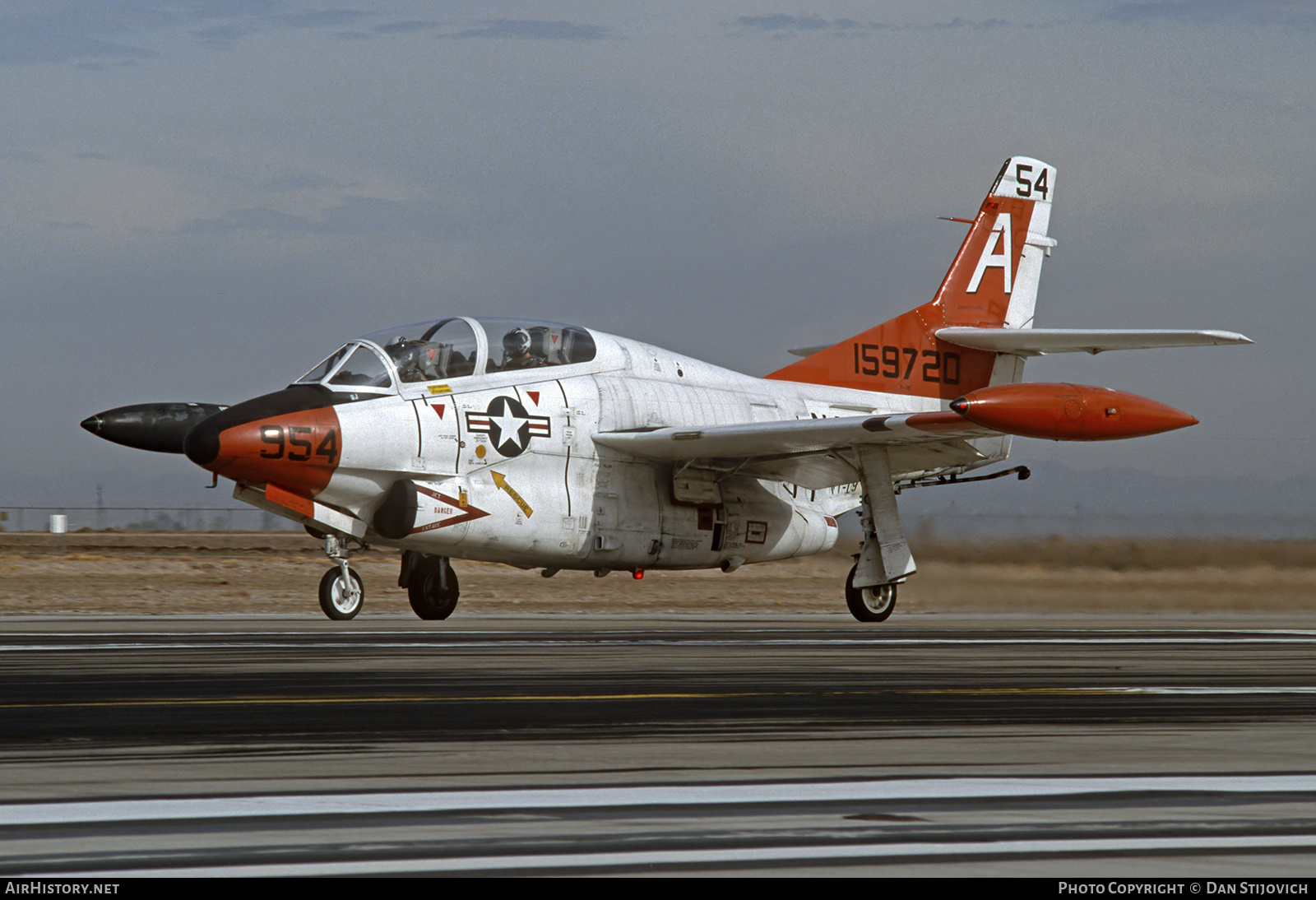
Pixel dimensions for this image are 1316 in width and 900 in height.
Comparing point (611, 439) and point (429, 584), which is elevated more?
point (611, 439)

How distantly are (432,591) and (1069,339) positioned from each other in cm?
954

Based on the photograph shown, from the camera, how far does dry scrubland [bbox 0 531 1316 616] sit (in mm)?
22484

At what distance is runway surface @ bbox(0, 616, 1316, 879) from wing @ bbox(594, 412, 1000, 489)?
526cm

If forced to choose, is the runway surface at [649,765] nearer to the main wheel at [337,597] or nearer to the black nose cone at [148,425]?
the black nose cone at [148,425]

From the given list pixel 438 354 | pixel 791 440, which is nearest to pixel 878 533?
pixel 791 440

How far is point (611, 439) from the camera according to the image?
1781cm

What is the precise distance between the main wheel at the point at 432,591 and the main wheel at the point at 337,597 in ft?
3.23

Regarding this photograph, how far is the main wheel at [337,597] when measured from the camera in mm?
19625

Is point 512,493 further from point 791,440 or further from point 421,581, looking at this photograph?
point 791,440

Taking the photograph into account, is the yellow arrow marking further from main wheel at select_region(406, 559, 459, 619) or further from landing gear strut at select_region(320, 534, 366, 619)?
landing gear strut at select_region(320, 534, 366, 619)

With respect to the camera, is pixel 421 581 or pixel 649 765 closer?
pixel 649 765

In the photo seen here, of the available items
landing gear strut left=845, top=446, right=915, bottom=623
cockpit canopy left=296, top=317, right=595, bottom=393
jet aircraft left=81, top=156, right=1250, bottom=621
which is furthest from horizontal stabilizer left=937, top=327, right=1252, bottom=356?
cockpit canopy left=296, top=317, right=595, bottom=393

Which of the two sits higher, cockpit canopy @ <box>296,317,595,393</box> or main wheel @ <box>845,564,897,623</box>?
cockpit canopy @ <box>296,317,595,393</box>

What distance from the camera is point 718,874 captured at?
4.05m
